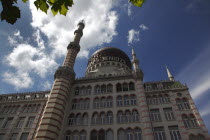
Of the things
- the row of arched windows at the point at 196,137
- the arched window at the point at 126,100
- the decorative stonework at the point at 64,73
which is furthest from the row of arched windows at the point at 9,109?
the row of arched windows at the point at 196,137

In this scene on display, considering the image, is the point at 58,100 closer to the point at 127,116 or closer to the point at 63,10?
the point at 127,116

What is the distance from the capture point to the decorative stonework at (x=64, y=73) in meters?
25.1

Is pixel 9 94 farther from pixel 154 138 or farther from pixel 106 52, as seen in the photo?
pixel 154 138

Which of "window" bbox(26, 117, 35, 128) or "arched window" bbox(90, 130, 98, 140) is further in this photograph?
"window" bbox(26, 117, 35, 128)

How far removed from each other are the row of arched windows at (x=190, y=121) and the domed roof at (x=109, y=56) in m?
18.1

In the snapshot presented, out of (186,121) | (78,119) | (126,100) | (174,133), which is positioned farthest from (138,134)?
(78,119)

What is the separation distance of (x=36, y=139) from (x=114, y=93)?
41.7 feet

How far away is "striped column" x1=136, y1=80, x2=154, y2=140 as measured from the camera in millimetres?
18934

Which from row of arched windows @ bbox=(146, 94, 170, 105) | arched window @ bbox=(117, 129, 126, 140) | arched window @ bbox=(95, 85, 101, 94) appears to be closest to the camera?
arched window @ bbox=(117, 129, 126, 140)

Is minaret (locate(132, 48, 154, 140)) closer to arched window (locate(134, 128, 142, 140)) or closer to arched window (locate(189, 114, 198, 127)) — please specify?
arched window (locate(134, 128, 142, 140))

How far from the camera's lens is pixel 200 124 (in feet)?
65.0

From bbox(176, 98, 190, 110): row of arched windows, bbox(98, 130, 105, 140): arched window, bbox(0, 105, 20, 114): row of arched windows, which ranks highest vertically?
bbox(0, 105, 20, 114): row of arched windows

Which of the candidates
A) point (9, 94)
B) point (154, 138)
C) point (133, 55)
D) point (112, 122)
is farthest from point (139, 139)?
point (9, 94)

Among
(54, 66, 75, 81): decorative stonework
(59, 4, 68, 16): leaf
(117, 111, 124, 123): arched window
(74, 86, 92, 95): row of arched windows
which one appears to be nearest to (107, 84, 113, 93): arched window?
(74, 86, 92, 95): row of arched windows
